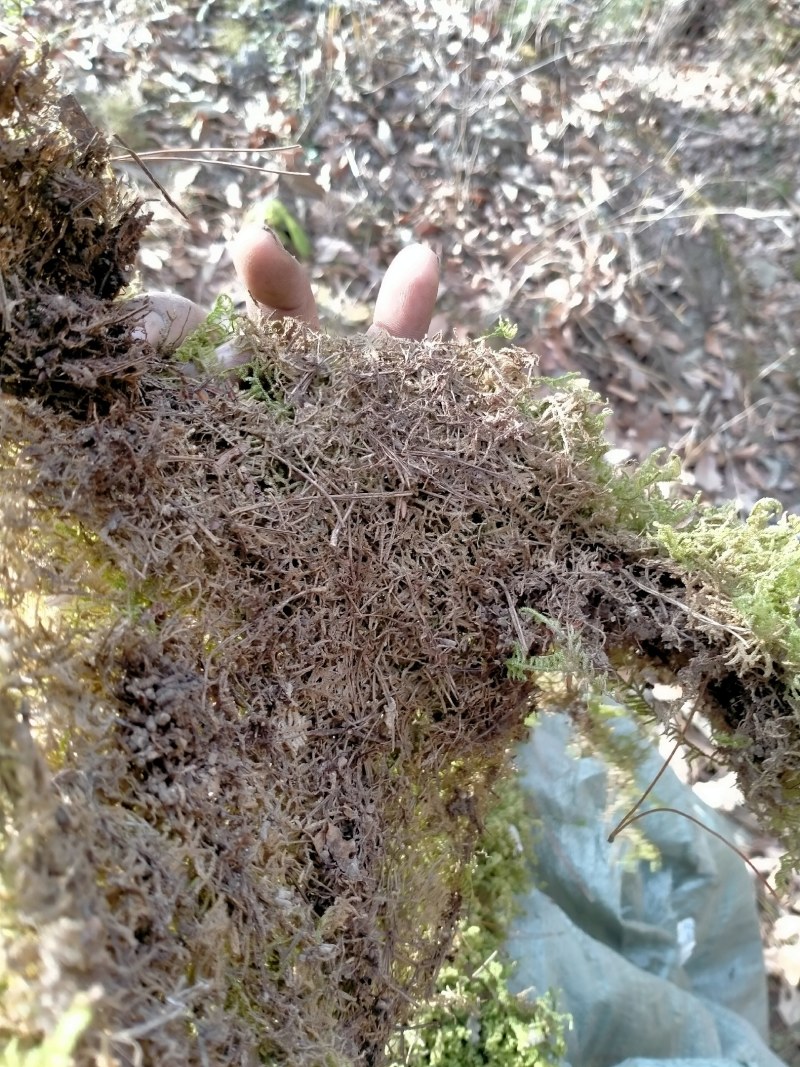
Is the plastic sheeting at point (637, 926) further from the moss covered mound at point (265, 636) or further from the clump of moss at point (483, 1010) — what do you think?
the moss covered mound at point (265, 636)

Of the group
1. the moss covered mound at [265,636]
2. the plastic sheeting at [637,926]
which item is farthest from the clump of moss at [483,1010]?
the moss covered mound at [265,636]

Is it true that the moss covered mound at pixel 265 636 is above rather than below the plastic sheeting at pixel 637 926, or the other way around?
above

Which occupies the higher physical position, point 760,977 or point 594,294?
point 594,294

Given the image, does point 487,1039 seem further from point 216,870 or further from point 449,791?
point 216,870

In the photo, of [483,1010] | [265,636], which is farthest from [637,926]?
[265,636]

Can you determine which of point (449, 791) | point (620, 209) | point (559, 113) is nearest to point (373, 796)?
point (449, 791)

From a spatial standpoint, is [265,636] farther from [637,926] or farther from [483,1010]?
[637,926]
